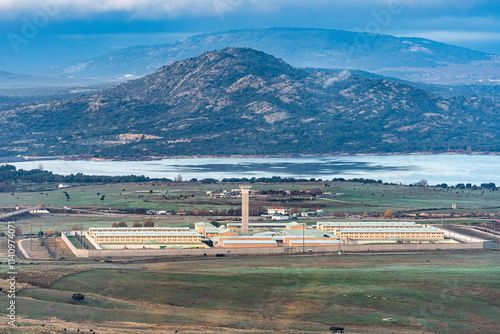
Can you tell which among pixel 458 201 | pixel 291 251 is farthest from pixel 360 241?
pixel 458 201

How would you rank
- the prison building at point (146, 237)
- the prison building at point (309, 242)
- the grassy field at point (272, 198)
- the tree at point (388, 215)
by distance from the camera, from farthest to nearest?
the grassy field at point (272, 198) < the tree at point (388, 215) < the prison building at point (309, 242) < the prison building at point (146, 237)

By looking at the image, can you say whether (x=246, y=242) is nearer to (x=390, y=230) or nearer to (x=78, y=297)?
(x=390, y=230)

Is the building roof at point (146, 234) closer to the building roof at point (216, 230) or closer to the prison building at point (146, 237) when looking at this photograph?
the prison building at point (146, 237)

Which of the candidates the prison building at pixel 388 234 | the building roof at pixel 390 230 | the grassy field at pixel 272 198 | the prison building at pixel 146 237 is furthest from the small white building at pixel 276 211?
the prison building at pixel 146 237

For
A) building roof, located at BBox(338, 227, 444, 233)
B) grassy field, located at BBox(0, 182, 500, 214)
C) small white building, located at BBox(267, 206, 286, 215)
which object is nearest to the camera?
building roof, located at BBox(338, 227, 444, 233)

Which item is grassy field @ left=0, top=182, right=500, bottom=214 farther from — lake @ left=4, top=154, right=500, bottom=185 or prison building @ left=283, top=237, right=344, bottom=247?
prison building @ left=283, top=237, right=344, bottom=247

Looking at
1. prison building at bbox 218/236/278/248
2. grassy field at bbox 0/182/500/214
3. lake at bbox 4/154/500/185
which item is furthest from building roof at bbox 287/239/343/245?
lake at bbox 4/154/500/185
